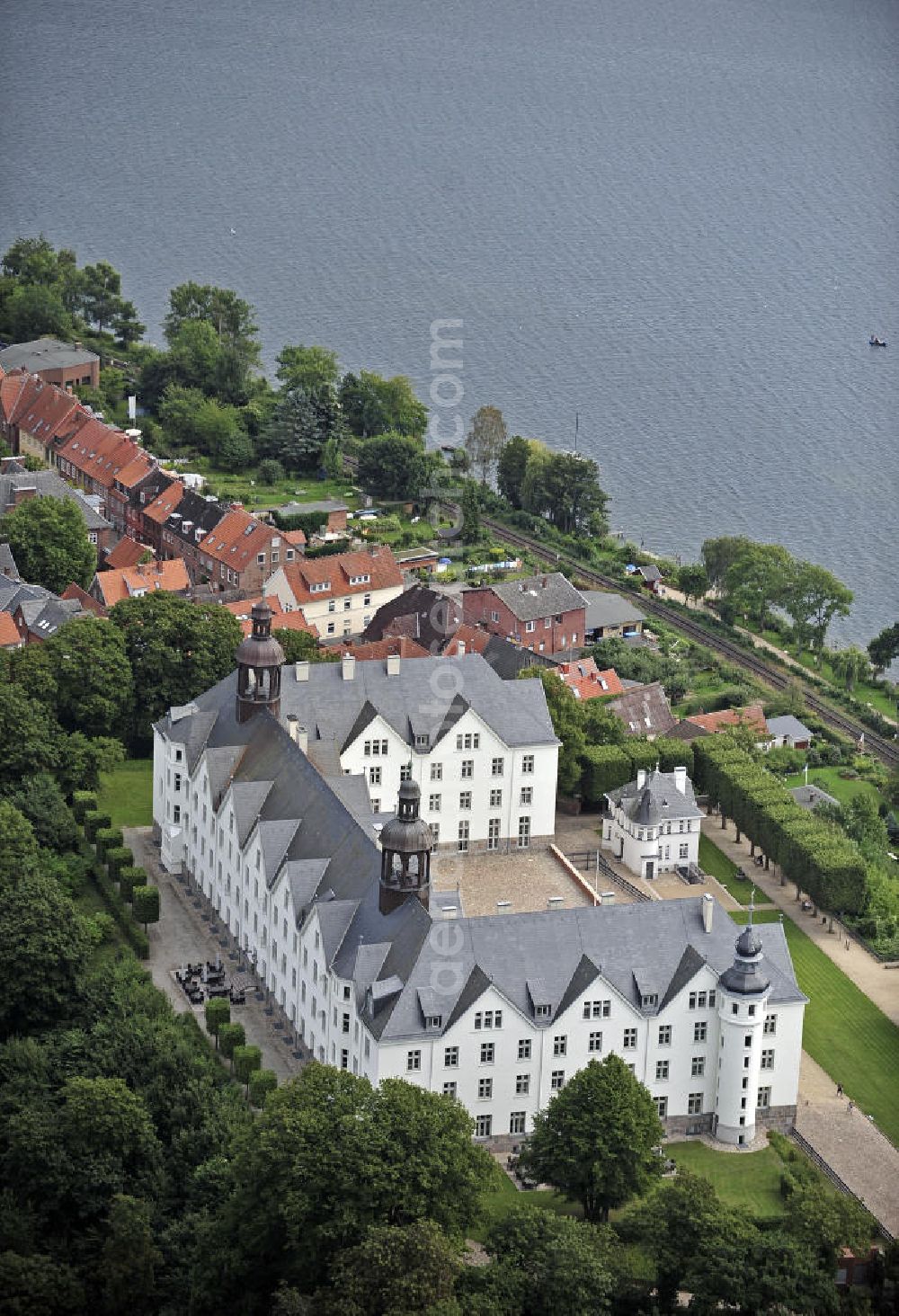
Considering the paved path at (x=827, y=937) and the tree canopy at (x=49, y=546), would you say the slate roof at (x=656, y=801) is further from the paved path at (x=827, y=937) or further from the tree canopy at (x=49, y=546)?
the tree canopy at (x=49, y=546)

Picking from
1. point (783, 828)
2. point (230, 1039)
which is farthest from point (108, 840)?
point (783, 828)

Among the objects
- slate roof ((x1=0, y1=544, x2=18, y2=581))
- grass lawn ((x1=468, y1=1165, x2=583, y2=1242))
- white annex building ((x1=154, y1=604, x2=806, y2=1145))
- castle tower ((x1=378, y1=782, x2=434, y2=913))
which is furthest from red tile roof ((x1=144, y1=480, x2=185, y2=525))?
grass lawn ((x1=468, y1=1165, x2=583, y2=1242))

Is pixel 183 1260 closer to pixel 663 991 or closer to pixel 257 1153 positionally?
pixel 257 1153

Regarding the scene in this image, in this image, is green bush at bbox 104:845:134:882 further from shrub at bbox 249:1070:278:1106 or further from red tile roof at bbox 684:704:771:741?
red tile roof at bbox 684:704:771:741

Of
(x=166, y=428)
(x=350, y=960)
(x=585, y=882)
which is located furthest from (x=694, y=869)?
(x=166, y=428)

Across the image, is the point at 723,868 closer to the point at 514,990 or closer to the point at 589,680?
the point at 589,680

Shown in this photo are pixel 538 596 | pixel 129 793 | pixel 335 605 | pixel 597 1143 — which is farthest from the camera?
pixel 335 605

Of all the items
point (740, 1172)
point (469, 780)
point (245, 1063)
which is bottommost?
point (740, 1172)

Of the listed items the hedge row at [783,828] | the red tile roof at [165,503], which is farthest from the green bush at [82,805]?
the red tile roof at [165,503]
